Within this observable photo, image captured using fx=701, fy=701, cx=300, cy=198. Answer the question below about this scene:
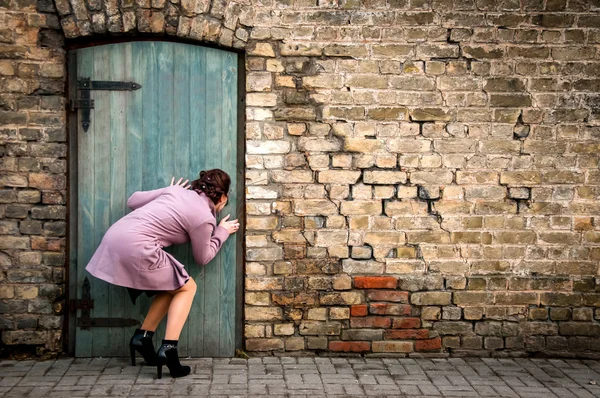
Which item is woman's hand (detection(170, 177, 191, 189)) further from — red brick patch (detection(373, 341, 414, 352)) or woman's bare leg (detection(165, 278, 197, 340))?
red brick patch (detection(373, 341, 414, 352))

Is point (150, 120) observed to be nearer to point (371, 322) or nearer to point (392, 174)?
point (392, 174)

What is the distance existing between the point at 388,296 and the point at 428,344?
503 millimetres

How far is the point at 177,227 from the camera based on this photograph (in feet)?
16.4

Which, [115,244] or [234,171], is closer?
[115,244]

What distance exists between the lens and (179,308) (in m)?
5.06

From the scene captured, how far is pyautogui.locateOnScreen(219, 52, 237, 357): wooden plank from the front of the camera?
5379mm

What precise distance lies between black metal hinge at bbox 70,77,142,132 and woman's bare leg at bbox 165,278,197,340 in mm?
1436

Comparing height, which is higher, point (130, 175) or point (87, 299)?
point (130, 175)

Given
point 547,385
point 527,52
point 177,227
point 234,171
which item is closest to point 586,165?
point 527,52

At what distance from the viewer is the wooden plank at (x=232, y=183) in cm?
538

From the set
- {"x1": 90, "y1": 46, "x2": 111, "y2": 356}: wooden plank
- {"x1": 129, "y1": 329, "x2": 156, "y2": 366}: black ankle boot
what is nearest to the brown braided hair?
{"x1": 90, "y1": 46, "x2": 111, "y2": 356}: wooden plank

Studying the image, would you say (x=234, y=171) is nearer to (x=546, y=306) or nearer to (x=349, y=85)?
(x=349, y=85)

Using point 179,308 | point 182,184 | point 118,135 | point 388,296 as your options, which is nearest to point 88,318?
point 179,308

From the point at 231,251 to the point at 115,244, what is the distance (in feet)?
3.18
